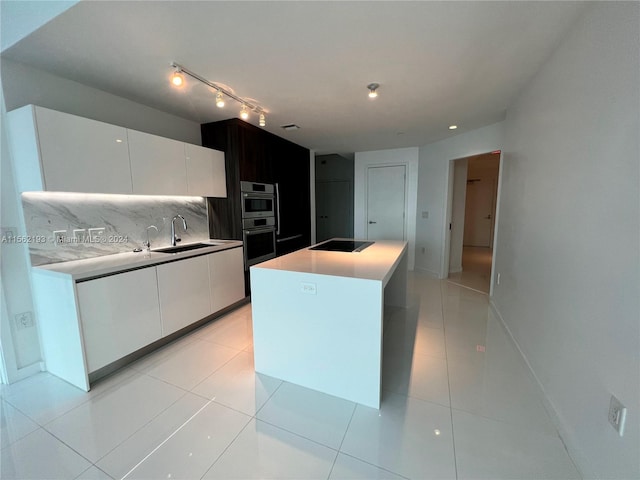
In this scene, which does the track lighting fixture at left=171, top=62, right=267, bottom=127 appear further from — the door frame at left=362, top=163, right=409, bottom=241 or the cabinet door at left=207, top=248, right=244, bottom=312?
the door frame at left=362, top=163, right=409, bottom=241

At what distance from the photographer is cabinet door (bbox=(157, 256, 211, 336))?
91.1 inches

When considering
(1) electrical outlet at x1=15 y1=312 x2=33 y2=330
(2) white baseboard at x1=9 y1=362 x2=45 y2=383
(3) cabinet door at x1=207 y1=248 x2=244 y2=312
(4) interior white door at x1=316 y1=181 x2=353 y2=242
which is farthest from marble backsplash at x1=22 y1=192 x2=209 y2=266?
(4) interior white door at x1=316 y1=181 x2=353 y2=242

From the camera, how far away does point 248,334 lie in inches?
104

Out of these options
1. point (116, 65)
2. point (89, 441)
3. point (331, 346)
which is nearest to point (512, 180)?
point (331, 346)

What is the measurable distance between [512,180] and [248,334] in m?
3.16

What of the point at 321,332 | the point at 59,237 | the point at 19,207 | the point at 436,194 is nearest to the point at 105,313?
the point at 59,237

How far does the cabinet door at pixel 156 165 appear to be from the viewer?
2.30 meters

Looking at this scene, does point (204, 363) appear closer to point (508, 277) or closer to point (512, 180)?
point (508, 277)

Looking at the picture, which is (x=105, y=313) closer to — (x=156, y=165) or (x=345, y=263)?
(x=156, y=165)

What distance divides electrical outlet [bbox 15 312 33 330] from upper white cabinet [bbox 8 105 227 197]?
95 centimetres

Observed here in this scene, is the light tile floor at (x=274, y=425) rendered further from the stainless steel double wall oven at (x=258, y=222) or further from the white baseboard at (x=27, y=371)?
the stainless steel double wall oven at (x=258, y=222)

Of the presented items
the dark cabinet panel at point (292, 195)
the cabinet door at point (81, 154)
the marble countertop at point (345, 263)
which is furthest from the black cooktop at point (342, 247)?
the cabinet door at point (81, 154)

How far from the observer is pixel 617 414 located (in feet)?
3.48

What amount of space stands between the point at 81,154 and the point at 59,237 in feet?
2.34
